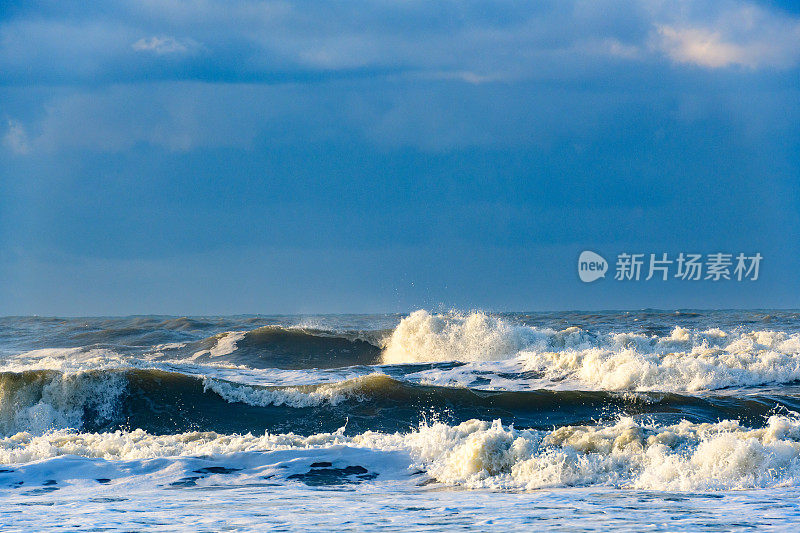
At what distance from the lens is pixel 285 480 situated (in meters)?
8.88

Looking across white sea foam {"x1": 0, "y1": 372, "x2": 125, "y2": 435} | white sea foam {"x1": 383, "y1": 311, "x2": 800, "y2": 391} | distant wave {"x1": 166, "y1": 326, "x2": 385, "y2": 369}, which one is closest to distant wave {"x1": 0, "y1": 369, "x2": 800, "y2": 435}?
white sea foam {"x1": 0, "y1": 372, "x2": 125, "y2": 435}

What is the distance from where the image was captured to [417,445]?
391 inches

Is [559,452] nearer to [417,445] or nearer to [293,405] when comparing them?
[417,445]

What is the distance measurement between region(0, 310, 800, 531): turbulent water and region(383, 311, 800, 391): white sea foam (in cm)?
8

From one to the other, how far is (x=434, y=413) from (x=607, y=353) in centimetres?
650

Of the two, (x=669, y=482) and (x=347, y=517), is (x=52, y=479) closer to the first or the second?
(x=347, y=517)

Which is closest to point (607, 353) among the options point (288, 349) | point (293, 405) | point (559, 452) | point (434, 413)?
point (434, 413)

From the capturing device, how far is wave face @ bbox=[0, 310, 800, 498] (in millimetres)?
8805

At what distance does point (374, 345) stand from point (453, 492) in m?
23.2

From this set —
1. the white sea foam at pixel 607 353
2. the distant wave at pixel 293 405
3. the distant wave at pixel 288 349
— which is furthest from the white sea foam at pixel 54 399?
the distant wave at pixel 288 349

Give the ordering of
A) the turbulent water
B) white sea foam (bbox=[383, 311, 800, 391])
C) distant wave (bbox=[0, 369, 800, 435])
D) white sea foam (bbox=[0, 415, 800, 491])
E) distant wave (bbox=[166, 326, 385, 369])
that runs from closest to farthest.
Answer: the turbulent water
white sea foam (bbox=[0, 415, 800, 491])
distant wave (bbox=[0, 369, 800, 435])
white sea foam (bbox=[383, 311, 800, 391])
distant wave (bbox=[166, 326, 385, 369])

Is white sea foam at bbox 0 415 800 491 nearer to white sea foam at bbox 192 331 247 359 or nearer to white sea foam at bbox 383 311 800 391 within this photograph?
white sea foam at bbox 383 311 800 391

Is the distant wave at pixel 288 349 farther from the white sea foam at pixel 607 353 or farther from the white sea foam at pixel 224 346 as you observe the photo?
the white sea foam at pixel 607 353

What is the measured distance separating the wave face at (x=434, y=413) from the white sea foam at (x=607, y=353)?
0.17 ft
